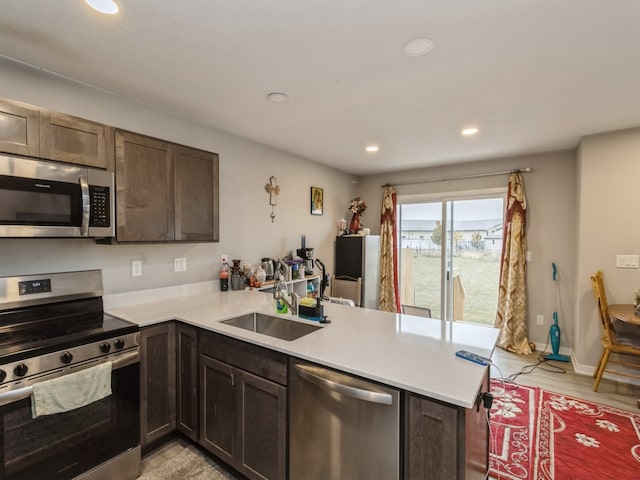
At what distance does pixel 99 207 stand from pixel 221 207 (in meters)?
1.24

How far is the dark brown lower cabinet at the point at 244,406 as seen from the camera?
5.15 ft

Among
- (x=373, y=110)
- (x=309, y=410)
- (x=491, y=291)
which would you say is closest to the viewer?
(x=309, y=410)

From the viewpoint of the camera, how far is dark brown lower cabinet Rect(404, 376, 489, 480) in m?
1.09

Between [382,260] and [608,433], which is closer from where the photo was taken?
[608,433]

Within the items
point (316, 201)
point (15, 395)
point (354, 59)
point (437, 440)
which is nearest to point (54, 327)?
point (15, 395)

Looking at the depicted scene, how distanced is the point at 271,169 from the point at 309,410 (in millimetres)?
2843

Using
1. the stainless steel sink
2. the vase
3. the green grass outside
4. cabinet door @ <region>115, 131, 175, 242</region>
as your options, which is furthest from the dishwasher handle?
the green grass outside

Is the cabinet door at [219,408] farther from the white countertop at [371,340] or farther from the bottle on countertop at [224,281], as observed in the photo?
the bottle on countertop at [224,281]

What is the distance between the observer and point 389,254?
4.99 metres

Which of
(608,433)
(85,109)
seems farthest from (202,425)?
(608,433)

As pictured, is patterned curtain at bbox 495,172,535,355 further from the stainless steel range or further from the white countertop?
the stainless steel range

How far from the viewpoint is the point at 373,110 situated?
102 inches

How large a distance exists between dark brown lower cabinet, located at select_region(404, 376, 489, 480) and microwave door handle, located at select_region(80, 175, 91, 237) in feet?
6.67

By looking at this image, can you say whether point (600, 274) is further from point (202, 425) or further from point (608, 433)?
point (202, 425)
